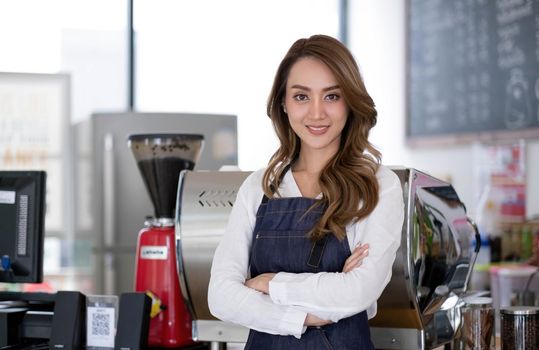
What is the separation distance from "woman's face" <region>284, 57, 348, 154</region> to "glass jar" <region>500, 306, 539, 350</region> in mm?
625

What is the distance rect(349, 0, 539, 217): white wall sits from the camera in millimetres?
4371

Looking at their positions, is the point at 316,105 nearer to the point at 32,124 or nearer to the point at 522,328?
the point at 522,328

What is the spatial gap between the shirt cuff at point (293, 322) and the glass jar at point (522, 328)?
60cm

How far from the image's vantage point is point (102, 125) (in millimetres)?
3814

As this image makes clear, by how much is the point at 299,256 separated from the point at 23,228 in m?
0.87

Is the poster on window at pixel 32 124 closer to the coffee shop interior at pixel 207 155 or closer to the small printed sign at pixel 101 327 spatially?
the coffee shop interior at pixel 207 155

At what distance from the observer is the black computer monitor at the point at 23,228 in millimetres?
2131

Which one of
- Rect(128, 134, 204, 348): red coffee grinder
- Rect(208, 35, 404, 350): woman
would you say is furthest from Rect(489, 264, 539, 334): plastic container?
Rect(208, 35, 404, 350): woman

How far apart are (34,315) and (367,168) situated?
100 centimetres

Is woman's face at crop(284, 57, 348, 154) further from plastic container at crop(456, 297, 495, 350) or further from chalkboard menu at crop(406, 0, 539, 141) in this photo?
chalkboard menu at crop(406, 0, 539, 141)

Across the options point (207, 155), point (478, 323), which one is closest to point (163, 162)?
point (478, 323)

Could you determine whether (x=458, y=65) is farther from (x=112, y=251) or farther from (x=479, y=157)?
(x=112, y=251)

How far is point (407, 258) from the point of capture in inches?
69.7

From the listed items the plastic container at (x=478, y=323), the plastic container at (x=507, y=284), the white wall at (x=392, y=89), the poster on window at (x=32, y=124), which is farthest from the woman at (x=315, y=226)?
the poster on window at (x=32, y=124)
